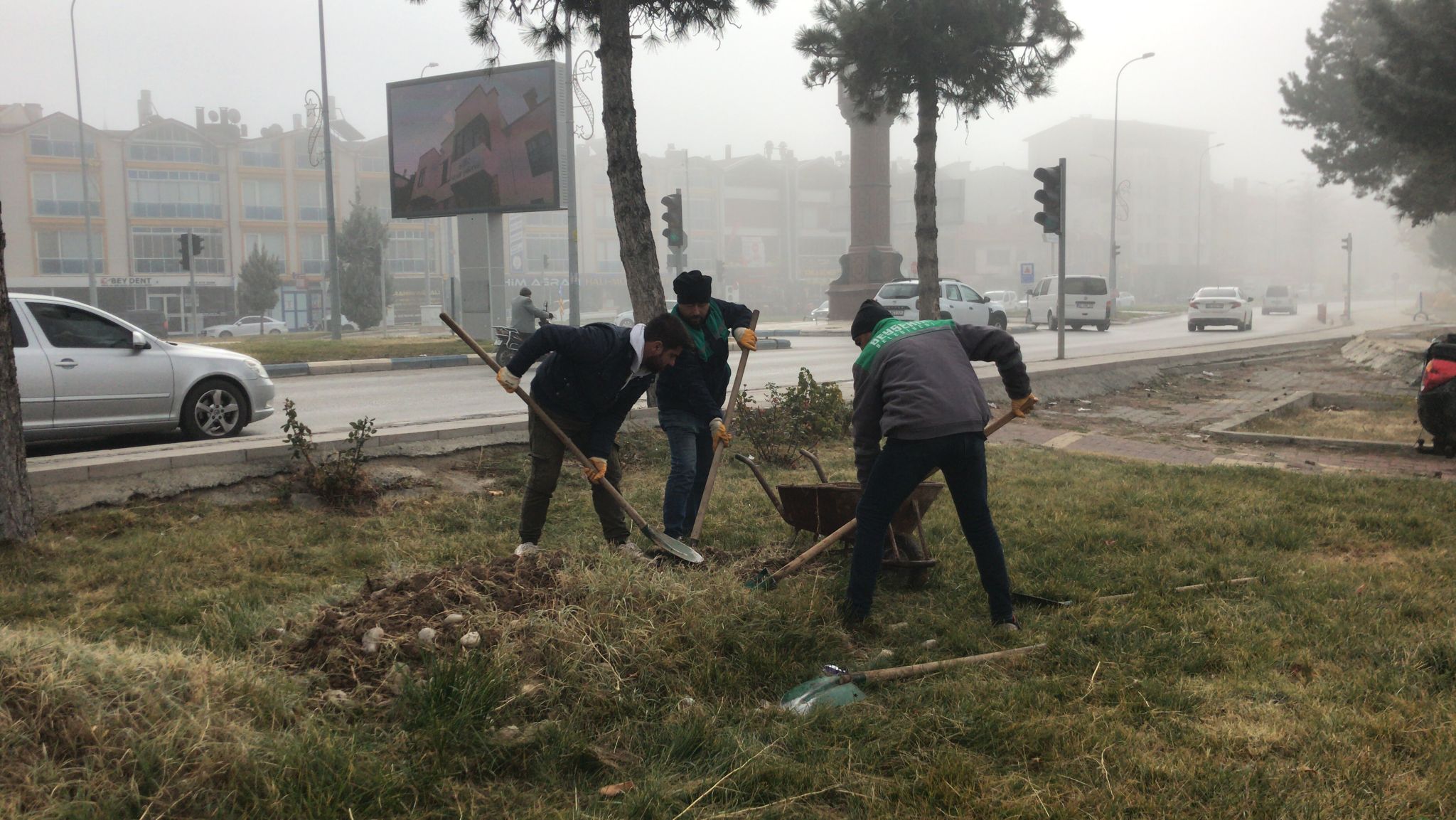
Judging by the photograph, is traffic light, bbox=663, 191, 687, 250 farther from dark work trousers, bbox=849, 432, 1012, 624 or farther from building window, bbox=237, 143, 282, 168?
building window, bbox=237, 143, 282, 168

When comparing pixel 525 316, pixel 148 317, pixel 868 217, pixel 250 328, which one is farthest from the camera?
pixel 148 317

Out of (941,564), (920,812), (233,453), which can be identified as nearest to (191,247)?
(233,453)

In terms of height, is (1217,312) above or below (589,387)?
above

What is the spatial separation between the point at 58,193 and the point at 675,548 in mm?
58548

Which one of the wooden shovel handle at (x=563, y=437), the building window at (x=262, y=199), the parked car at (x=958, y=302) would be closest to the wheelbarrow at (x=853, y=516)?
the wooden shovel handle at (x=563, y=437)

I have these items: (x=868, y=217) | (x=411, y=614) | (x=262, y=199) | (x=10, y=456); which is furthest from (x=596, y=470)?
(x=262, y=199)

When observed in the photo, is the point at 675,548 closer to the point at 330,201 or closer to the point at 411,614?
the point at 411,614

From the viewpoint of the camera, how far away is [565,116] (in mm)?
24328

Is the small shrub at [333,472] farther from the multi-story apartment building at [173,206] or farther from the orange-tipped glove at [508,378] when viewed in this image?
the multi-story apartment building at [173,206]

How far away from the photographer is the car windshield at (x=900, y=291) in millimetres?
27203

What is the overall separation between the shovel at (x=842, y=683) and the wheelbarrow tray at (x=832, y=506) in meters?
1.13

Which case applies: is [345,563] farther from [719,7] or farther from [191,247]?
[191,247]

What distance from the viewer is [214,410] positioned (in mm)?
9359

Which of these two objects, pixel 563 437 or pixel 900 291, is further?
pixel 900 291
